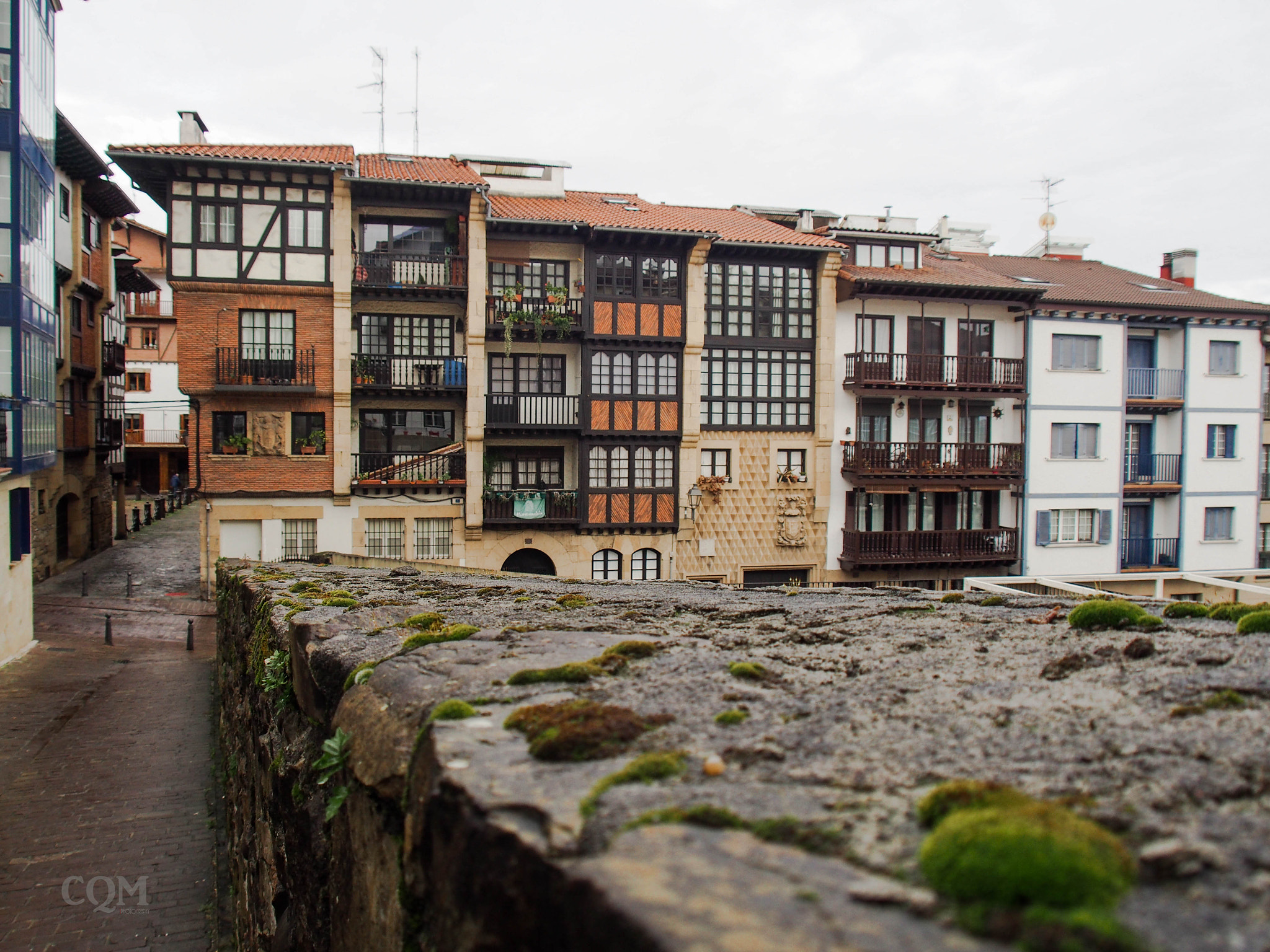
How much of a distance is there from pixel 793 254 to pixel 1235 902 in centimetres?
2974

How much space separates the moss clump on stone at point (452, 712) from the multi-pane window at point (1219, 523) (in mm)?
38230

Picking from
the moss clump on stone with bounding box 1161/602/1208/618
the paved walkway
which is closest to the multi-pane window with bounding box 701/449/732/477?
the paved walkway

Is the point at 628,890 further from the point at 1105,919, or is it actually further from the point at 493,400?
the point at 493,400

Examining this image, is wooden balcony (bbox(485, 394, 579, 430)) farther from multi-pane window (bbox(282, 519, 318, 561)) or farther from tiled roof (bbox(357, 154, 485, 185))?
tiled roof (bbox(357, 154, 485, 185))

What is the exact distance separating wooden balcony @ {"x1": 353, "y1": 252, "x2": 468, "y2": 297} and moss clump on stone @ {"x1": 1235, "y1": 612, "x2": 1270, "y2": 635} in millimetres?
25091

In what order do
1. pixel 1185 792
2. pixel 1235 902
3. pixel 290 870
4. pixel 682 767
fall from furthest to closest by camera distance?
pixel 290 870
pixel 682 767
pixel 1185 792
pixel 1235 902

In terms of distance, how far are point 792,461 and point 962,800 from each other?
28.5 m

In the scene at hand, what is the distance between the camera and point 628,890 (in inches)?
70.5

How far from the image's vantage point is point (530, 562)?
29141 mm

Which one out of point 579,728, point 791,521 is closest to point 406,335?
point 791,521

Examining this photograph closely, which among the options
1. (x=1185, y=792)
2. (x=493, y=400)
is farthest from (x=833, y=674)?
(x=493, y=400)

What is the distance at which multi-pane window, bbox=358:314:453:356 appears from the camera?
2777 cm

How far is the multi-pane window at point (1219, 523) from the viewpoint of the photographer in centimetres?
3378

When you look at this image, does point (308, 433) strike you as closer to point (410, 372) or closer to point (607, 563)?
point (410, 372)
